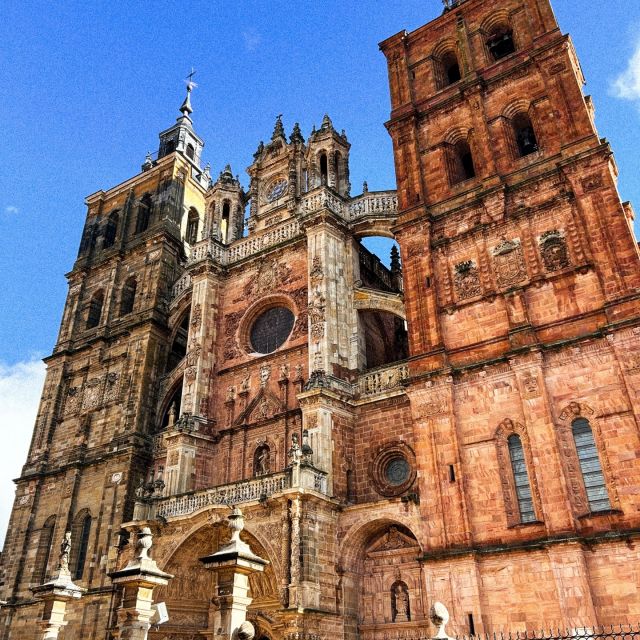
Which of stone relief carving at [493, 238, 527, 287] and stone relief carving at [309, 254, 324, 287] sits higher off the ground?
stone relief carving at [309, 254, 324, 287]

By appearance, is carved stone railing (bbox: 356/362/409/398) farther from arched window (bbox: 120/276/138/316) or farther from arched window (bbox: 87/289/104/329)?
arched window (bbox: 87/289/104/329)

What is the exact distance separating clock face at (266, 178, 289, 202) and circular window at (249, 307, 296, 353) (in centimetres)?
578

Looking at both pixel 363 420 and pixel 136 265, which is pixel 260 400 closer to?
pixel 363 420

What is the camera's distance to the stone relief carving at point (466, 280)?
18547 mm

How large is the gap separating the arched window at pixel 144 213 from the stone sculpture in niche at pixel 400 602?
21.7m

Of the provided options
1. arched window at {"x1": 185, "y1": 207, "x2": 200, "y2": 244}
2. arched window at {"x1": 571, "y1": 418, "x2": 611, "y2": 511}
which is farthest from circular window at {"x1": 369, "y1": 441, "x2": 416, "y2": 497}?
arched window at {"x1": 185, "y1": 207, "x2": 200, "y2": 244}

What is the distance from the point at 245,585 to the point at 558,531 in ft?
24.5

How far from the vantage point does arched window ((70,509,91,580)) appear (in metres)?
23.6

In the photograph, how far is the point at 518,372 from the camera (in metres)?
16.3

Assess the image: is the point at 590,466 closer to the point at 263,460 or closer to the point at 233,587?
the point at 233,587

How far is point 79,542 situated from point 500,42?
78.2ft

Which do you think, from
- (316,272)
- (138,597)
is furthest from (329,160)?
(138,597)

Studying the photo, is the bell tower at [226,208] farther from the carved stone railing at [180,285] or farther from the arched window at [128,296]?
the arched window at [128,296]

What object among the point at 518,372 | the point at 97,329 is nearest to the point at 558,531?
the point at 518,372
